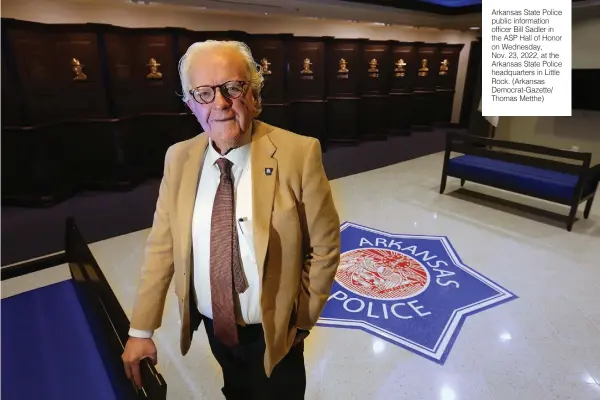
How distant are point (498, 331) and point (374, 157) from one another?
16.3 ft

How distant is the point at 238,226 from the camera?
1.12 metres

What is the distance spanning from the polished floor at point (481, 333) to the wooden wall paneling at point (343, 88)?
3.75 metres

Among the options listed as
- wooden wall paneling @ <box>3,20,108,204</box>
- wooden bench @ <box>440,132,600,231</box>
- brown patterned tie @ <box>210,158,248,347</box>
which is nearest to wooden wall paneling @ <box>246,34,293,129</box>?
wooden wall paneling @ <box>3,20,108,204</box>

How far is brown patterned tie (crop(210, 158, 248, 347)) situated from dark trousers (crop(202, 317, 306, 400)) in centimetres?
21

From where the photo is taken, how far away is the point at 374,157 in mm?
7090

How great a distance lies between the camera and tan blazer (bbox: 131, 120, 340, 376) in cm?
110

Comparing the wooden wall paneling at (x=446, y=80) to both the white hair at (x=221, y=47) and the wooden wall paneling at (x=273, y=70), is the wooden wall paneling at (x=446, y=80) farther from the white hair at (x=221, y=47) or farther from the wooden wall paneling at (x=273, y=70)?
the white hair at (x=221, y=47)

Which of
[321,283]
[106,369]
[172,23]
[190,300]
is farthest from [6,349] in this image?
[172,23]

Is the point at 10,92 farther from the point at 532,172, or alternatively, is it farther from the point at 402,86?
the point at 402,86

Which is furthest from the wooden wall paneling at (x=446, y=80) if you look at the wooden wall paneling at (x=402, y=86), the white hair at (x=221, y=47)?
the white hair at (x=221, y=47)

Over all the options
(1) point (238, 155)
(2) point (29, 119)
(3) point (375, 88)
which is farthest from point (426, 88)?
(1) point (238, 155)

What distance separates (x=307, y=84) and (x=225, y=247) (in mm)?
6159

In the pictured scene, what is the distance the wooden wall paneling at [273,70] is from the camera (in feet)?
19.5

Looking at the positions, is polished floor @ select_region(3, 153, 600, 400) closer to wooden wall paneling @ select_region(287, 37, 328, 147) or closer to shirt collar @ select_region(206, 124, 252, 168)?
shirt collar @ select_region(206, 124, 252, 168)
